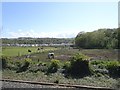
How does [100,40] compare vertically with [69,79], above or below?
above

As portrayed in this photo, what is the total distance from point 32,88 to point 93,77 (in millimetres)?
3017

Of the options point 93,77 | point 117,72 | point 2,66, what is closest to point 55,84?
point 93,77

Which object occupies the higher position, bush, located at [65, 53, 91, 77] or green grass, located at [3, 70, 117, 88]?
bush, located at [65, 53, 91, 77]

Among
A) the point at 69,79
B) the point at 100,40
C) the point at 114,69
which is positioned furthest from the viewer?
the point at 100,40

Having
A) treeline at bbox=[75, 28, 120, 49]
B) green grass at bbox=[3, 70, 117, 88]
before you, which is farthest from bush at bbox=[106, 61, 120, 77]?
treeline at bbox=[75, 28, 120, 49]

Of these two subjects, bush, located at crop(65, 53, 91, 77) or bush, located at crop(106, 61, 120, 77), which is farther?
bush, located at crop(65, 53, 91, 77)

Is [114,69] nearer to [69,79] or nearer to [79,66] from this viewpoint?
[79,66]

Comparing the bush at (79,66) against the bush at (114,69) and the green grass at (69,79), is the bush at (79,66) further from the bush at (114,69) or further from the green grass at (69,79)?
the bush at (114,69)

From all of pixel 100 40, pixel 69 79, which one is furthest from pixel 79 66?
pixel 100 40

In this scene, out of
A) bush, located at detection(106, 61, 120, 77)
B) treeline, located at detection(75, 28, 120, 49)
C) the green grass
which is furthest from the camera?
treeline, located at detection(75, 28, 120, 49)

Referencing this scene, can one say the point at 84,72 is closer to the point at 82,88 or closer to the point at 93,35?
the point at 82,88

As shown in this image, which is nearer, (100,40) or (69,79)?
(69,79)

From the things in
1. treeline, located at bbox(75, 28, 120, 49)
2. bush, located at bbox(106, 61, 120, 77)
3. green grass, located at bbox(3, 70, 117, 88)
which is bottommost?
green grass, located at bbox(3, 70, 117, 88)

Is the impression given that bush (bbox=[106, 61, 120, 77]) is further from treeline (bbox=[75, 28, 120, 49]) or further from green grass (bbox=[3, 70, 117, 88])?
treeline (bbox=[75, 28, 120, 49])
